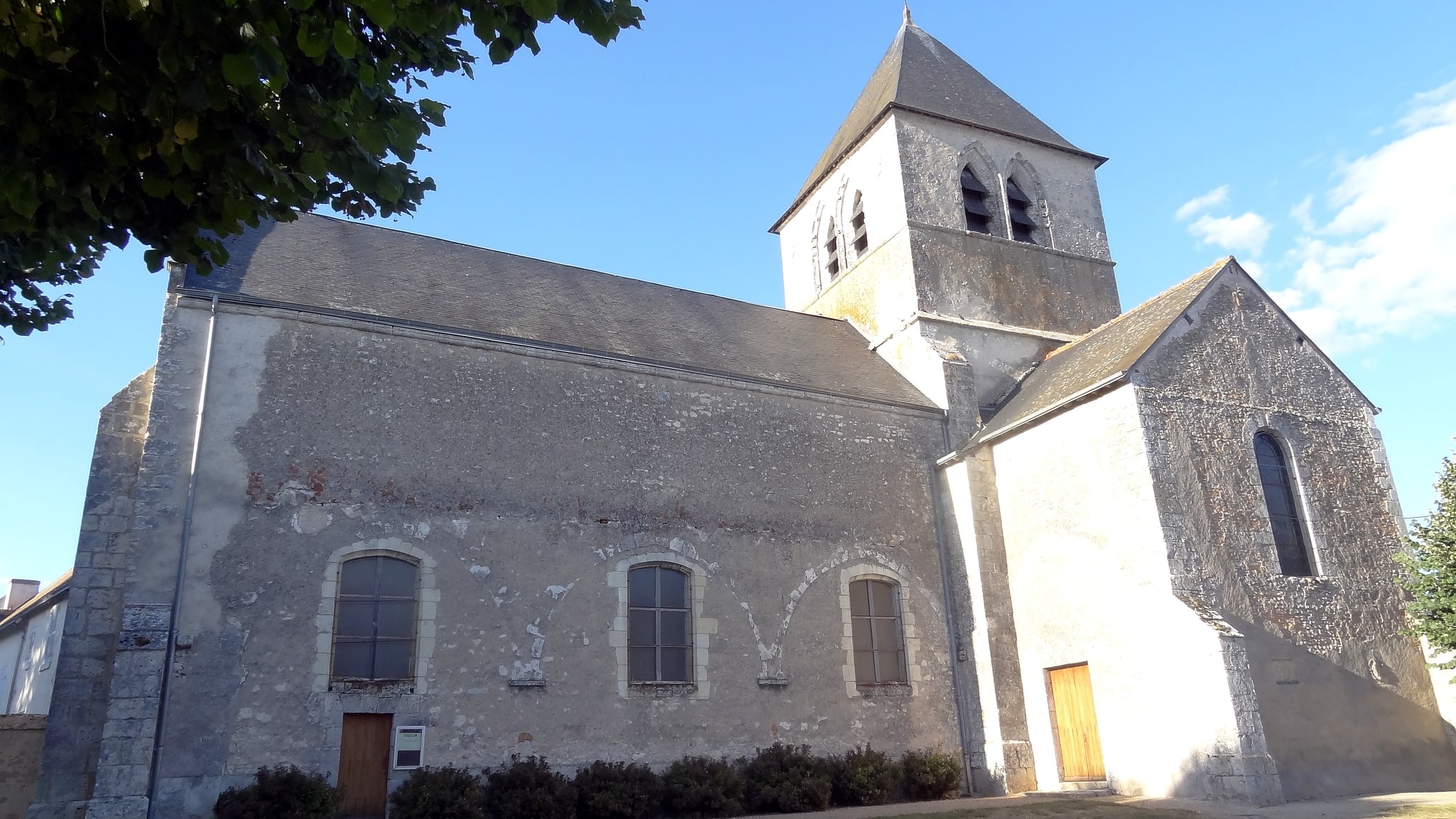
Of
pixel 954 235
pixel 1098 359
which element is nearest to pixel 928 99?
pixel 954 235

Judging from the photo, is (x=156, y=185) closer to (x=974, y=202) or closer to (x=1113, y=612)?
(x=1113, y=612)

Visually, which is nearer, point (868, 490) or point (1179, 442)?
point (1179, 442)

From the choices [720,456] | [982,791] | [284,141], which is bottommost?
[982,791]

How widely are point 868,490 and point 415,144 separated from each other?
33.9 ft

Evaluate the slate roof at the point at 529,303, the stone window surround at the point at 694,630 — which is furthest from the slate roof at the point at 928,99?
the stone window surround at the point at 694,630

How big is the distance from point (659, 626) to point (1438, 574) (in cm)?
996

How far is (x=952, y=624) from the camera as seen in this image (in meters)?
14.0

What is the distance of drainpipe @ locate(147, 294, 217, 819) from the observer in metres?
9.10

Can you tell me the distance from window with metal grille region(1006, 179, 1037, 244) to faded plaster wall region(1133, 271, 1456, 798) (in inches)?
206

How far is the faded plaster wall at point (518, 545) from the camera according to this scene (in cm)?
996

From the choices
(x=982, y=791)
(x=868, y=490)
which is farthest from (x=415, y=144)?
A: (x=982, y=791)

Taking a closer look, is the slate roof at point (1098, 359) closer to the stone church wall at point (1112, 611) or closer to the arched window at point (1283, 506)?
the stone church wall at point (1112, 611)

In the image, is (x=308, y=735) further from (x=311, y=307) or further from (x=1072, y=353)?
(x=1072, y=353)

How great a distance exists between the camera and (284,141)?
180 inches
